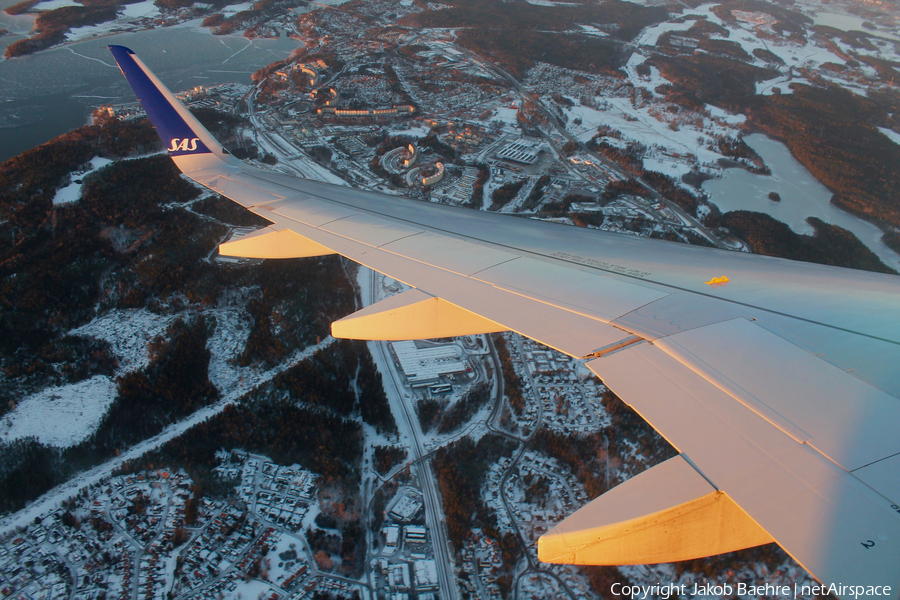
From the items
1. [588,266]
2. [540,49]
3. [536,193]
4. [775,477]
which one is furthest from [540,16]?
[775,477]

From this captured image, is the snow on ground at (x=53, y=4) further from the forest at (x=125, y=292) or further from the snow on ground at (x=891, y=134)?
the snow on ground at (x=891, y=134)

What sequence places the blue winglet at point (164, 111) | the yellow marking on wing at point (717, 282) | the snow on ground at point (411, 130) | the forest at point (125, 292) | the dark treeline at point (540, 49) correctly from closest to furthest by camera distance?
1. the yellow marking on wing at point (717, 282)
2. the blue winglet at point (164, 111)
3. the forest at point (125, 292)
4. the snow on ground at point (411, 130)
5. the dark treeline at point (540, 49)

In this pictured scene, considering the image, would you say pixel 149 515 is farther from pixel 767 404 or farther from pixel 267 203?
pixel 767 404

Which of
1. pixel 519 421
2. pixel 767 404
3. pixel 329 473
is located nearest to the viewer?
pixel 767 404

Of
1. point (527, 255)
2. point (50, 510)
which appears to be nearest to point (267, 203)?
point (527, 255)

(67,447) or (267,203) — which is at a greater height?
(267,203)

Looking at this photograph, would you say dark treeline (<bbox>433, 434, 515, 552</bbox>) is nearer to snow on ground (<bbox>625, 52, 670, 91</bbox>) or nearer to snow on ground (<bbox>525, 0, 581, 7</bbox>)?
snow on ground (<bbox>625, 52, 670, 91</bbox>)

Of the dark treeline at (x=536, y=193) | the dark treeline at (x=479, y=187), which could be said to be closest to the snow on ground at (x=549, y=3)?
the dark treeline at (x=479, y=187)

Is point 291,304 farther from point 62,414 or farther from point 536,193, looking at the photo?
point 536,193
